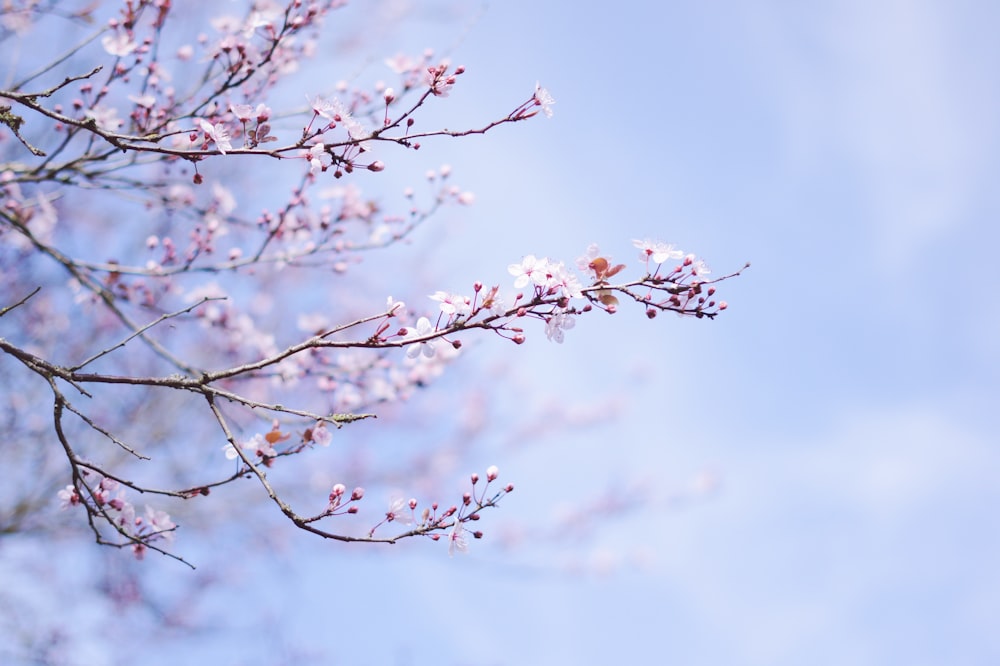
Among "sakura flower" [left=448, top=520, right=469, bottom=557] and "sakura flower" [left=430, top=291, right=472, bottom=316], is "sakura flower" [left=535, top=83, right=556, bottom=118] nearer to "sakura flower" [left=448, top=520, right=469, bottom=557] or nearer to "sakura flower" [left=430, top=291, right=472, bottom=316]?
"sakura flower" [left=430, top=291, right=472, bottom=316]

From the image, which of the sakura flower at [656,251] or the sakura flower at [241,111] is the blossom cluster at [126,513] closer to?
the sakura flower at [241,111]

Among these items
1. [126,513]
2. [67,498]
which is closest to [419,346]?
[126,513]

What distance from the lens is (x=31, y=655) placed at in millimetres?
6723

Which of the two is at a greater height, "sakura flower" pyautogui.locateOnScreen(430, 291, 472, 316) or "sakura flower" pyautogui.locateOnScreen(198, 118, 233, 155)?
"sakura flower" pyautogui.locateOnScreen(198, 118, 233, 155)

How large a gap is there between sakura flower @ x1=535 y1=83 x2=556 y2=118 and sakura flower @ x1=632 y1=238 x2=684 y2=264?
1.92 ft

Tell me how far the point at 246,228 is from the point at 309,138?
2.36 metres

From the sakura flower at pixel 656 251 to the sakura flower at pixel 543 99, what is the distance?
59 cm

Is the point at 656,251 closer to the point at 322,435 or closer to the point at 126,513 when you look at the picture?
the point at 322,435

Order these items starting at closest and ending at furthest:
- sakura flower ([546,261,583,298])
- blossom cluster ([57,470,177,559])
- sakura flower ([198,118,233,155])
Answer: sakura flower ([546,261,583,298])
sakura flower ([198,118,233,155])
blossom cluster ([57,470,177,559])

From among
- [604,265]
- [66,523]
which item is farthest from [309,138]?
[66,523]

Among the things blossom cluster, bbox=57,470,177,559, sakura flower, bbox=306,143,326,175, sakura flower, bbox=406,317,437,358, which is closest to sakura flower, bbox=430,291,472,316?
sakura flower, bbox=406,317,437,358

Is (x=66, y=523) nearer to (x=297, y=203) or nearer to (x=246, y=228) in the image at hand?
(x=246, y=228)

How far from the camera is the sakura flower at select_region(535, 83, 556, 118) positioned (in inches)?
104

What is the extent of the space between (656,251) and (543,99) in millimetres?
697
